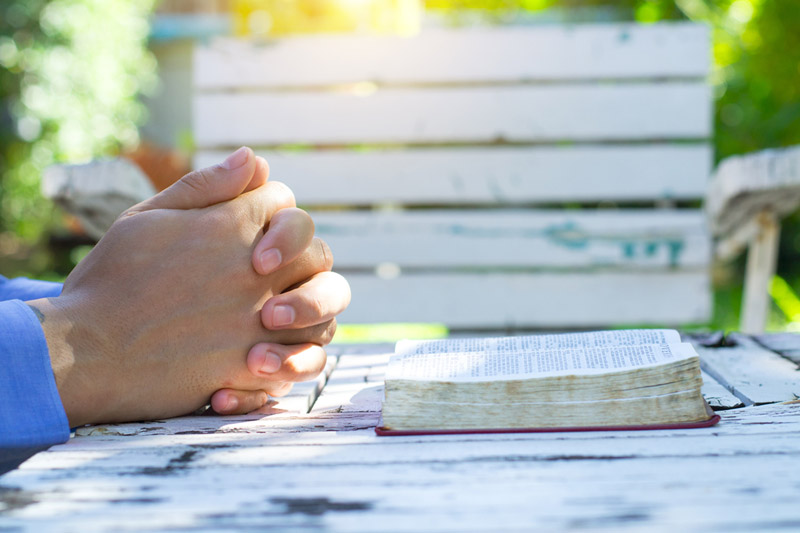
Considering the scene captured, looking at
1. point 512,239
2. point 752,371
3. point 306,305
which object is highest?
point 306,305

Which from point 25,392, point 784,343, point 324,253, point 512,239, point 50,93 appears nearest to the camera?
point 25,392

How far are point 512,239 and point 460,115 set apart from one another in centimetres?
42

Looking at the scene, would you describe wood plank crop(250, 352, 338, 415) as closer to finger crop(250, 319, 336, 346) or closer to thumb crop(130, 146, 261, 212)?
finger crop(250, 319, 336, 346)

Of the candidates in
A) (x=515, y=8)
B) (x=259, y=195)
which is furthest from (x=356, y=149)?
(x=515, y=8)

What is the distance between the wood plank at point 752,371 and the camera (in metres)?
0.76

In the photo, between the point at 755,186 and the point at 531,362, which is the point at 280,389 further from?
the point at 755,186

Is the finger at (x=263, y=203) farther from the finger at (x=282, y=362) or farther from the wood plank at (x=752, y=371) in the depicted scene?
the wood plank at (x=752, y=371)

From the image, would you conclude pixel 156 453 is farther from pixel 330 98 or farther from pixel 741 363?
pixel 330 98

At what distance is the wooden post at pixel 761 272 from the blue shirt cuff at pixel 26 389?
4.67ft

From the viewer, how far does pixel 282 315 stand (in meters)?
0.73

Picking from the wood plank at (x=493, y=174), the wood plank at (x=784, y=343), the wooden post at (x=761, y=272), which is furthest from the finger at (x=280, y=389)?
the wood plank at (x=493, y=174)

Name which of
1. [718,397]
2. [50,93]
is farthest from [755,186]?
[50,93]

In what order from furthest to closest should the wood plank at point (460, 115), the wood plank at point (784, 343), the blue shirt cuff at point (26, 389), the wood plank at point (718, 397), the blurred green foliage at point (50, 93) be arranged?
1. the blurred green foliage at point (50, 93)
2. the wood plank at point (460, 115)
3. the wood plank at point (784, 343)
4. the wood plank at point (718, 397)
5. the blue shirt cuff at point (26, 389)

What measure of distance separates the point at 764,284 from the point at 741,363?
0.78 metres
